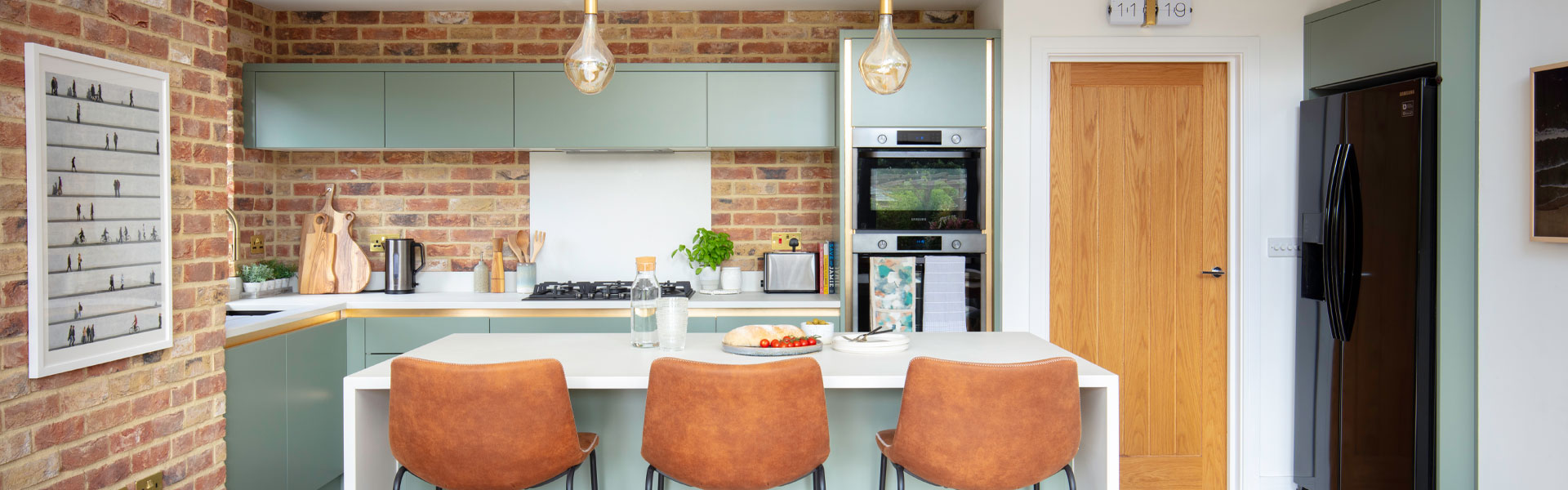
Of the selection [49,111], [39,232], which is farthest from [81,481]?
[49,111]

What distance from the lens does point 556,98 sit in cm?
351

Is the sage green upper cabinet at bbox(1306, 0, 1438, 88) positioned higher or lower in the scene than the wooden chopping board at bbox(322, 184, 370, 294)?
higher

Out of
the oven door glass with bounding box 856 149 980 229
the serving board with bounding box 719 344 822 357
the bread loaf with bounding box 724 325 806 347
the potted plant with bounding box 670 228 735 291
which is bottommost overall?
the serving board with bounding box 719 344 822 357

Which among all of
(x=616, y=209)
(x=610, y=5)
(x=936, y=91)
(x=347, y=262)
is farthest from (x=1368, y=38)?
(x=347, y=262)

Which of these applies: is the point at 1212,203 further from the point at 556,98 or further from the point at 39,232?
the point at 39,232

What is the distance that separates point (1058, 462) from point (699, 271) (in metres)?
2.33

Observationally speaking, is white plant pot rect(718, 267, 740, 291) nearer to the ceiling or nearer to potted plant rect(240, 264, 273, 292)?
the ceiling

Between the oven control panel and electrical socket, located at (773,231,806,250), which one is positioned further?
electrical socket, located at (773,231,806,250)

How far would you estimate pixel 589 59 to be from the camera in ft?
5.97

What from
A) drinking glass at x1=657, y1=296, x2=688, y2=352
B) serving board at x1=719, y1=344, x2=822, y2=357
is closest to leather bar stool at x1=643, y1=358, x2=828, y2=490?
serving board at x1=719, y1=344, x2=822, y2=357

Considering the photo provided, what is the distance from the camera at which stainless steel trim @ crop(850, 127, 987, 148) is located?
129 inches

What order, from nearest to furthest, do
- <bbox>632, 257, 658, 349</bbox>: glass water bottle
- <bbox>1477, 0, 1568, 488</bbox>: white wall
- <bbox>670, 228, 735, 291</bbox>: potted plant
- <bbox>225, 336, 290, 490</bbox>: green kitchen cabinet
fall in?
1. <bbox>632, 257, 658, 349</bbox>: glass water bottle
2. <bbox>1477, 0, 1568, 488</bbox>: white wall
3. <bbox>225, 336, 290, 490</bbox>: green kitchen cabinet
4. <bbox>670, 228, 735, 291</bbox>: potted plant

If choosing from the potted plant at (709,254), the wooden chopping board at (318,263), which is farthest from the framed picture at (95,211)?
the potted plant at (709,254)

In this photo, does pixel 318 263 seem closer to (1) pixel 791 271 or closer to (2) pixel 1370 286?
(1) pixel 791 271
